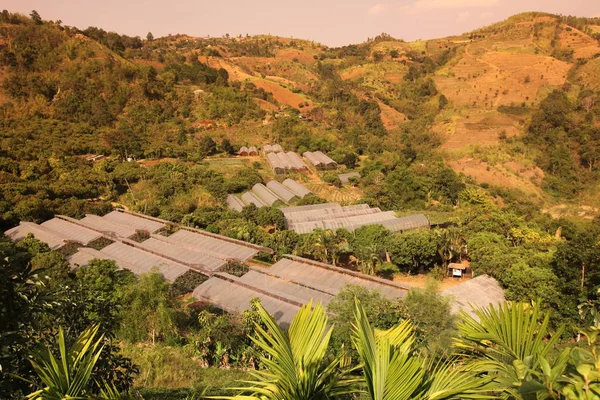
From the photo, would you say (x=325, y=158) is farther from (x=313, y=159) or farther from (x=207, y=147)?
(x=207, y=147)

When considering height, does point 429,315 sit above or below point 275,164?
below

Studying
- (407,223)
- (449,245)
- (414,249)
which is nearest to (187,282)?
(414,249)

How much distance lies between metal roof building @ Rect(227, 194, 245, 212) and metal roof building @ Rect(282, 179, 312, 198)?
17.5ft

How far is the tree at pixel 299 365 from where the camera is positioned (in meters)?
2.65

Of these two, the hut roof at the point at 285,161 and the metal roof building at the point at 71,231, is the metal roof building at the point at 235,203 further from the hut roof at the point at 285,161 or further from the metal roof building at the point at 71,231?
the metal roof building at the point at 71,231

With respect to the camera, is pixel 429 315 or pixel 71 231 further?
pixel 71 231

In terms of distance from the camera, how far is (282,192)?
32375 mm

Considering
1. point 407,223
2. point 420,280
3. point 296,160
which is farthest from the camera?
point 296,160

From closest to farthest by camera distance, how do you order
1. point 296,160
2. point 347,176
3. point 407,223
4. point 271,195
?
point 407,223 < point 271,195 < point 347,176 < point 296,160

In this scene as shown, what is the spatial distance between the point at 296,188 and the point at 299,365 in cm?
3083

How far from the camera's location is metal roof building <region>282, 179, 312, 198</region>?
1281 inches

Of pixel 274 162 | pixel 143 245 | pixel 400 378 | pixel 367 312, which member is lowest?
pixel 143 245

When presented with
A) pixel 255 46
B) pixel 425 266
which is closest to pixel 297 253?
Result: pixel 425 266

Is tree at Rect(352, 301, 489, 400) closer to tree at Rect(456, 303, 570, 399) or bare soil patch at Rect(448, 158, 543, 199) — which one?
tree at Rect(456, 303, 570, 399)
